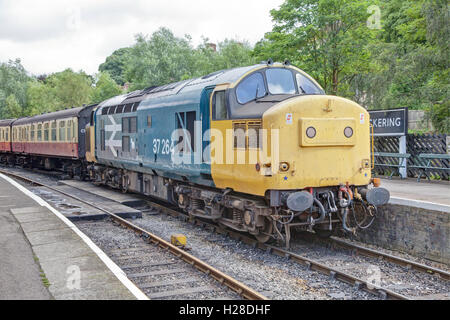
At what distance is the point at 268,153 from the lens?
898cm

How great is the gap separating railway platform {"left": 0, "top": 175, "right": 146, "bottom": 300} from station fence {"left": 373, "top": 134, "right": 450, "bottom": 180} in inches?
445

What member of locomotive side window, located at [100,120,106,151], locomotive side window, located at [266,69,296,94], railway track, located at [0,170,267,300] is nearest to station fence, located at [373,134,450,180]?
locomotive side window, located at [266,69,296,94]

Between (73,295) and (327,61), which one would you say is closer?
(73,295)

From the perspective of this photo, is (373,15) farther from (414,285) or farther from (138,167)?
(414,285)

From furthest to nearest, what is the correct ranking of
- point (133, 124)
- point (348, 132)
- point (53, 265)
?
point (133, 124) < point (348, 132) < point (53, 265)

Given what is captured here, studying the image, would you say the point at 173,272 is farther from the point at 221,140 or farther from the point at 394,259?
the point at 394,259

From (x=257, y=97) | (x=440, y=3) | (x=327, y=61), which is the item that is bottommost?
(x=257, y=97)

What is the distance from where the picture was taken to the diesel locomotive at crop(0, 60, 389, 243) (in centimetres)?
907

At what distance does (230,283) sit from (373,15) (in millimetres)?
19098

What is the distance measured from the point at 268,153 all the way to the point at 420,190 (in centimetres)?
662

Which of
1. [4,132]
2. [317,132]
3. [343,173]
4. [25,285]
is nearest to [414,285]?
[343,173]

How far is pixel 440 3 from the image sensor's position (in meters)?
19.7

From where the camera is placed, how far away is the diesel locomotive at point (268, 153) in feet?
29.8

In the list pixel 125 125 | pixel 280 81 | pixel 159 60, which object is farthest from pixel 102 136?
pixel 159 60
